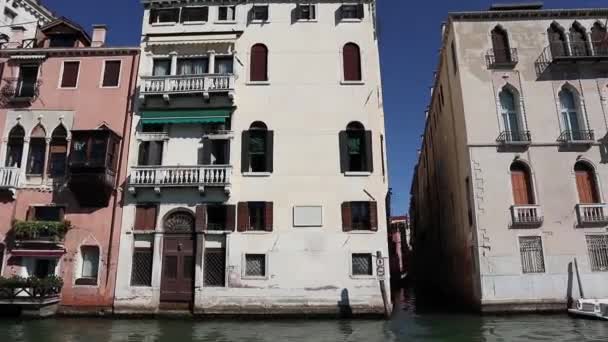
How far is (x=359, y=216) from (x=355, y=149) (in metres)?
3.16

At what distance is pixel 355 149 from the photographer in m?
19.4

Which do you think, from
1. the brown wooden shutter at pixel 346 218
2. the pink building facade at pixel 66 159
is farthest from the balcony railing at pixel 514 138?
the pink building facade at pixel 66 159

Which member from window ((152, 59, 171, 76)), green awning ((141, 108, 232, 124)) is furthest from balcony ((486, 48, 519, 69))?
window ((152, 59, 171, 76))

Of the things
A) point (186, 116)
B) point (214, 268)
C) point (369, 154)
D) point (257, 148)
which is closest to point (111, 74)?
point (186, 116)

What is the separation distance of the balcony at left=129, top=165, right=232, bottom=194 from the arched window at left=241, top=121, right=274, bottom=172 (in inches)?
49.4

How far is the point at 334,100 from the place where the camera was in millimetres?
19875

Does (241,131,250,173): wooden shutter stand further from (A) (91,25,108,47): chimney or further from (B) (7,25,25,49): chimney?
(B) (7,25,25,49): chimney

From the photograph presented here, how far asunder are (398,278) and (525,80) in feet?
99.8

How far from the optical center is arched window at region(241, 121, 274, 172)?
19328mm

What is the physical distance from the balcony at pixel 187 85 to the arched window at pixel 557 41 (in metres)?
15.5

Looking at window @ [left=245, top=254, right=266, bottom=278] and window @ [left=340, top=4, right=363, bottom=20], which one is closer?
window @ [left=245, top=254, right=266, bottom=278]

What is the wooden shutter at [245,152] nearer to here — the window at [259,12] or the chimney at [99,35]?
the window at [259,12]

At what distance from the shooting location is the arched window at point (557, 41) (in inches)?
786

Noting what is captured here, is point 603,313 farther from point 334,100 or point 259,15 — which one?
point 259,15
